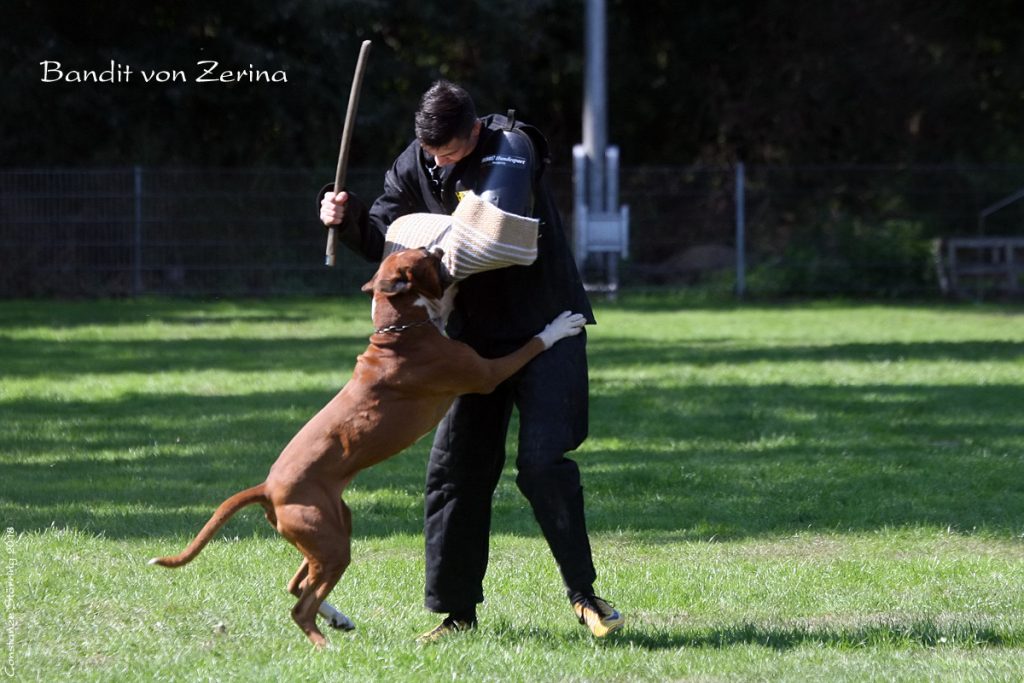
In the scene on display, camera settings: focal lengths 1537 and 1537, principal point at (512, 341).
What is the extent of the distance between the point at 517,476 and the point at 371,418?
0.57 meters

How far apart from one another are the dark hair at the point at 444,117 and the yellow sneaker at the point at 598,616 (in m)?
1.58

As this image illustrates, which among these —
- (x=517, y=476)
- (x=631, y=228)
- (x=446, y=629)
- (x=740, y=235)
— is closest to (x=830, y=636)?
(x=517, y=476)

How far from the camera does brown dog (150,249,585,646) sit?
471 cm

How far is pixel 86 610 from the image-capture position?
5551 millimetres

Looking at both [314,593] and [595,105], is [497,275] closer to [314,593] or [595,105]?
[314,593]

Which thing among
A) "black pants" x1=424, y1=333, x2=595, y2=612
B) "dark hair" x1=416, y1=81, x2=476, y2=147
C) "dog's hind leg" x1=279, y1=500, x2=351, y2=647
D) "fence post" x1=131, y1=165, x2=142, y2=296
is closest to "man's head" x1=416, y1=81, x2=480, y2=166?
"dark hair" x1=416, y1=81, x2=476, y2=147

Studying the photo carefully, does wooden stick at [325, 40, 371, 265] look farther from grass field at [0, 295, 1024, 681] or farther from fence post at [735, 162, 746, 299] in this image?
fence post at [735, 162, 746, 299]

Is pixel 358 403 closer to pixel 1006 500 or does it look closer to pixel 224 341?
pixel 1006 500

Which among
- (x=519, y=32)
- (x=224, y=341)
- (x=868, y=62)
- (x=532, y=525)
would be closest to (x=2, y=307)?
(x=224, y=341)

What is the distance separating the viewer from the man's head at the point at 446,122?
480 cm

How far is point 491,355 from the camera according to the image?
17.0 ft

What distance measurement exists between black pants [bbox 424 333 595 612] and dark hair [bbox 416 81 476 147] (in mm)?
797

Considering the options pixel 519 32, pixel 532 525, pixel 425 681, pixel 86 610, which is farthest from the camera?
pixel 519 32

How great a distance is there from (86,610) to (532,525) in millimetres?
A: 2528
